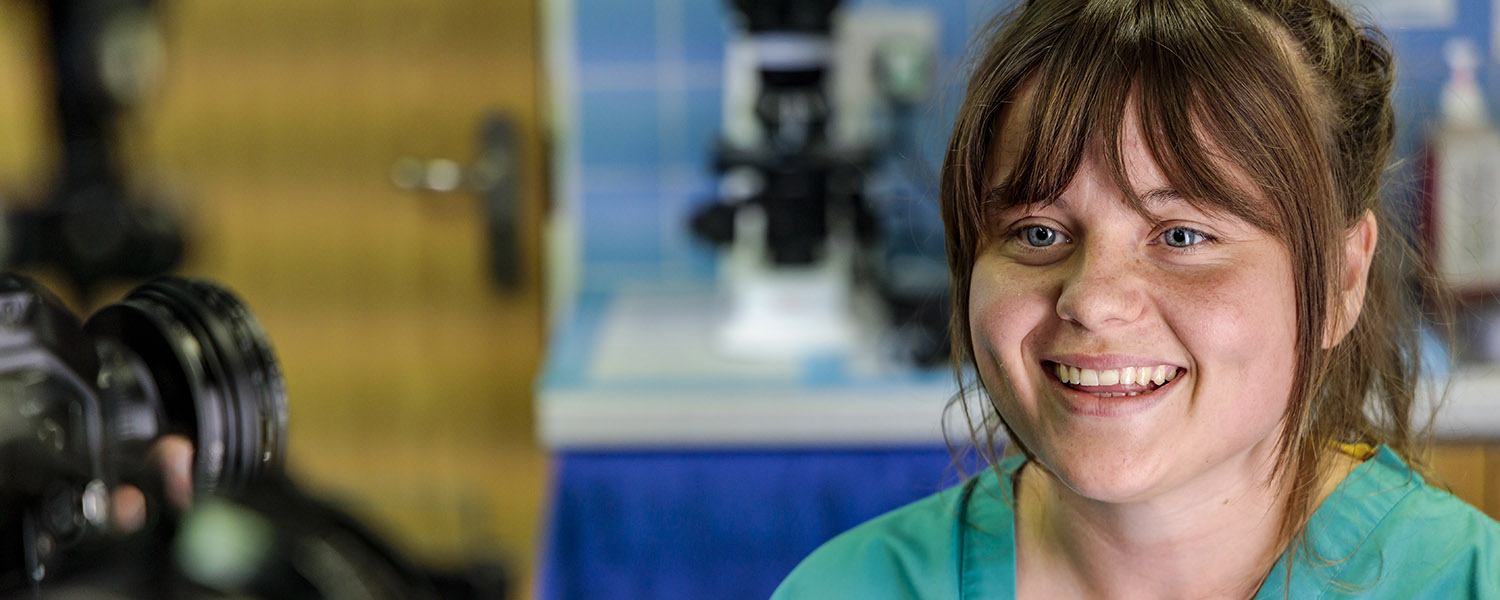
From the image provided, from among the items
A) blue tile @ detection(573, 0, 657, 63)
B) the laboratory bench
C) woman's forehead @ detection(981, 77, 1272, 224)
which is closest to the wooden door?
blue tile @ detection(573, 0, 657, 63)

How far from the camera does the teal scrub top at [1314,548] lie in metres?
1.05

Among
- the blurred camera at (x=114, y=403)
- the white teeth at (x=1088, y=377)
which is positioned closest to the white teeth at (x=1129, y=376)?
the white teeth at (x=1088, y=377)

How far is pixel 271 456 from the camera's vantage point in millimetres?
787

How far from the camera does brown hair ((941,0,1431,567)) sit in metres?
0.92

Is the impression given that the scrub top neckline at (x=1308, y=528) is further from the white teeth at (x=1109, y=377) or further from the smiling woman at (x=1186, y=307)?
the white teeth at (x=1109, y=377)

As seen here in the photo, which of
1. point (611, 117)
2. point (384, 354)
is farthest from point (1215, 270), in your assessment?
point (384, 354)

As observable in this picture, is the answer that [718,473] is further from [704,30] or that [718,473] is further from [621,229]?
[704,30]

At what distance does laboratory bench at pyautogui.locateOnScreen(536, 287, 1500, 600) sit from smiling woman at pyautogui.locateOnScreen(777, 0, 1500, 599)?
3.01 feet

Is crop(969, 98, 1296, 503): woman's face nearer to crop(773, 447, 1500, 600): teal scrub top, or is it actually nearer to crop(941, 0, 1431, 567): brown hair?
crop(941, 0, 1431, 567): brown hair

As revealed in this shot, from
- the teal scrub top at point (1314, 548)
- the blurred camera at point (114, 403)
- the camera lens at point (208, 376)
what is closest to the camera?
the blurred camera at point (114, 403)

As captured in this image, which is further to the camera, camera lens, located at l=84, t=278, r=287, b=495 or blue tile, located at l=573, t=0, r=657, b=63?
blue tile, located at l=573, t=0, r=657, b=63

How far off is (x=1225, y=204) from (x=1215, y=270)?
0.04 meters

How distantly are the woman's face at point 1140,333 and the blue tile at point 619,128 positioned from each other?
1.68 m

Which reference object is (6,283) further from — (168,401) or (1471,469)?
(1471,469)
